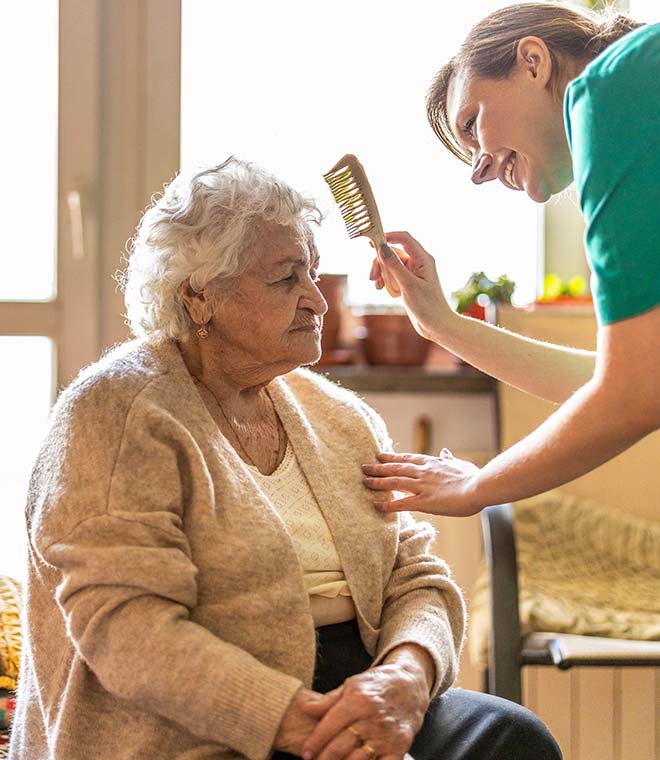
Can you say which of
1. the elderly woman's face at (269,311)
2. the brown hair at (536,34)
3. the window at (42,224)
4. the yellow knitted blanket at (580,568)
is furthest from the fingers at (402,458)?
the window at (42,224)

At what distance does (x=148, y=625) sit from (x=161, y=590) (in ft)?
0.16

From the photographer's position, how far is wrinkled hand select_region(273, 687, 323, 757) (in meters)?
1.37

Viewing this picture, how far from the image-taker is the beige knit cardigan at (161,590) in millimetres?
1364

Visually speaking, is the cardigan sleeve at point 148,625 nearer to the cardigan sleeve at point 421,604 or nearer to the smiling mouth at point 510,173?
the cardigan sleeve at point 421,604

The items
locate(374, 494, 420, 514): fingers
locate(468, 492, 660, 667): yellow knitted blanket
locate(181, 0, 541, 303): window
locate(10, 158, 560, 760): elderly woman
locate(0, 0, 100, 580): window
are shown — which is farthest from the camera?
locate(181, 0, 541, 303): window

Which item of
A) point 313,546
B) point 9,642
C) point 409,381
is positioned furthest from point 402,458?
point 409,381

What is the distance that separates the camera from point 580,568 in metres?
2.73

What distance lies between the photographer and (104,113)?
2.72m

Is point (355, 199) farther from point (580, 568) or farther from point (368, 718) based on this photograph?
point (580, 568)

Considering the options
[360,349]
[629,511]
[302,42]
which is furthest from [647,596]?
[302,42]

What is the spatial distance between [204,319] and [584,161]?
0.62m

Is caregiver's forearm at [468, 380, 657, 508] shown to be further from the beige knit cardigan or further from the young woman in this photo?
the beige knit cardigan

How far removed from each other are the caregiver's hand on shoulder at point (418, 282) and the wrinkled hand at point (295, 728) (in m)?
0.71

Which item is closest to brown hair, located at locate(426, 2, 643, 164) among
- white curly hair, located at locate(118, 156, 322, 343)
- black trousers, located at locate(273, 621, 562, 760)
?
white curly hair, located at locate(118, 156, 322, 343)
